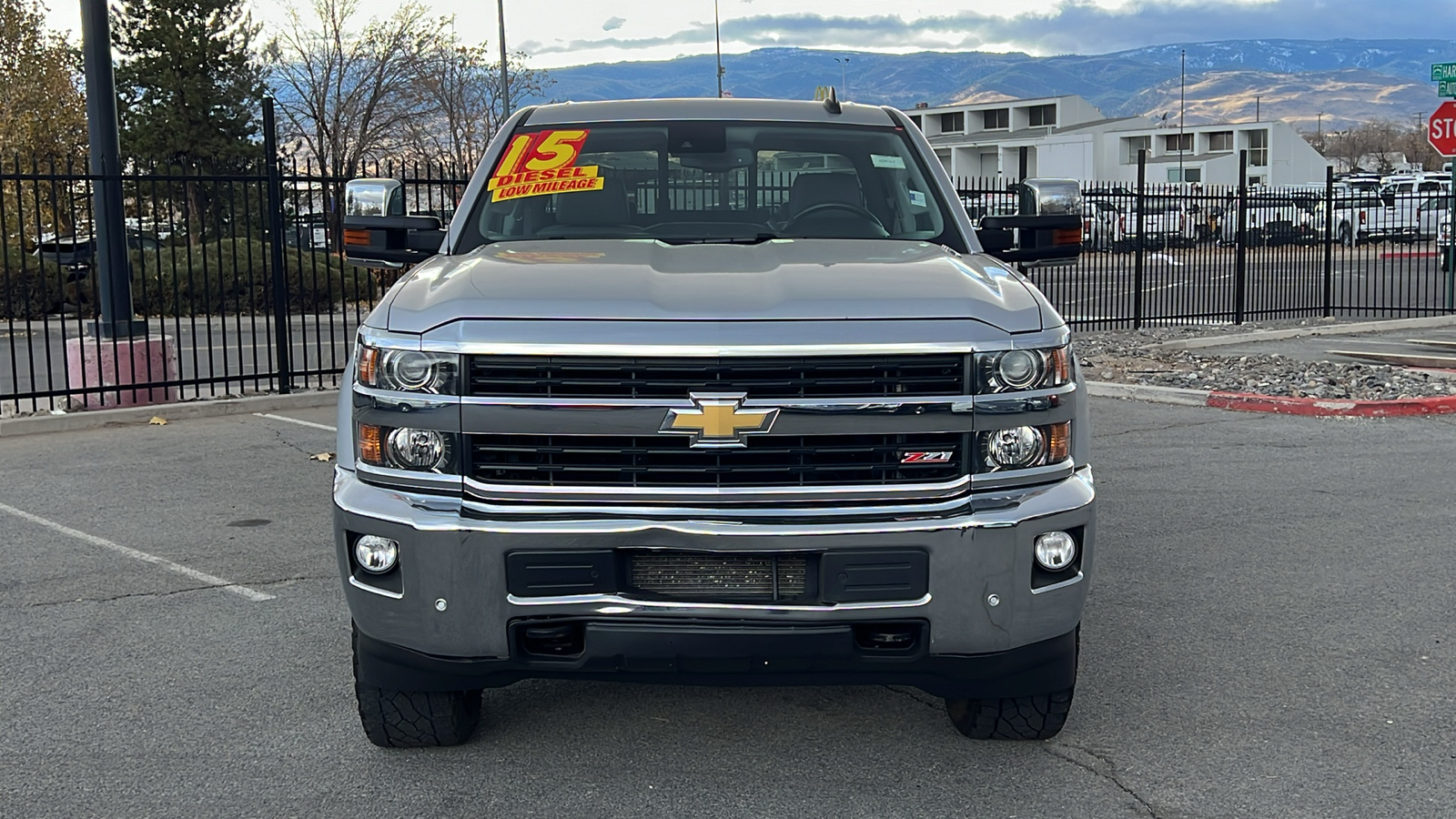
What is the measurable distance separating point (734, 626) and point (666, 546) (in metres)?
0.27

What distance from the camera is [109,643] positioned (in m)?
5.26

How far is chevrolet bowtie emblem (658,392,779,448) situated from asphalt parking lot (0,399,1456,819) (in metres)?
1.01

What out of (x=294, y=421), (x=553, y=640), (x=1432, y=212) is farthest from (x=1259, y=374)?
(x=1432, y=212)

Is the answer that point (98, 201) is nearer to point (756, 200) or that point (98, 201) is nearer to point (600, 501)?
point (756, 200)

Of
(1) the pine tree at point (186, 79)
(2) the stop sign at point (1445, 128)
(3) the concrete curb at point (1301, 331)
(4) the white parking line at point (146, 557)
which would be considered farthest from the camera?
(1) the pine tree at point (186, 79)

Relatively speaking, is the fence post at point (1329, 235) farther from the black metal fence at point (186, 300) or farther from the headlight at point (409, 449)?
the headlight at point (409, 449)

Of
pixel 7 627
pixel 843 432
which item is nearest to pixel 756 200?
pixel 843 432

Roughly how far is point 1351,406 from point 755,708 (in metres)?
8.19

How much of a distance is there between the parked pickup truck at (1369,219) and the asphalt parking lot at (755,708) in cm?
1506

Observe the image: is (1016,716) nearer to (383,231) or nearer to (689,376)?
(689,376)

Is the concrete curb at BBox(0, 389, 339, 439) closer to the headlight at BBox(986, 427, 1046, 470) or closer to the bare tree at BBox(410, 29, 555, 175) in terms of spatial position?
the headlight at BBox(986, 427, 1046, 470)

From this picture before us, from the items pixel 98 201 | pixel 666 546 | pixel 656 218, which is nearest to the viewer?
pixel 666 546

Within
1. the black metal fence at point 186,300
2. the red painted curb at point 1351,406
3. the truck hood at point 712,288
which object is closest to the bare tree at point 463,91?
the black metal fence at point 186,300

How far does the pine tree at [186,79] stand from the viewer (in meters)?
44.2
